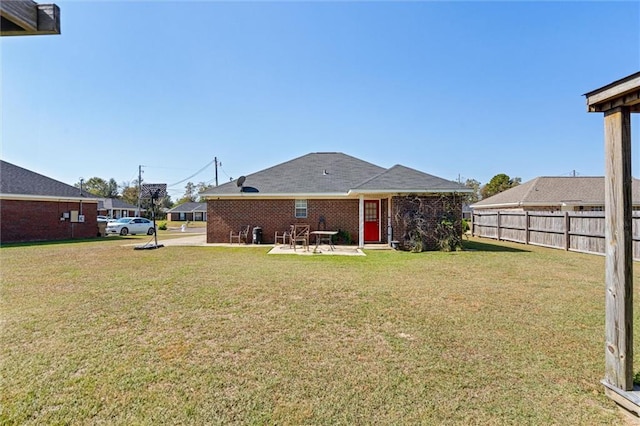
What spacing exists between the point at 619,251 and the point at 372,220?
1391cm

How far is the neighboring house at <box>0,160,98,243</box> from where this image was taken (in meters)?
17.7

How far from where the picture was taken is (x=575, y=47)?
1179 centimetres

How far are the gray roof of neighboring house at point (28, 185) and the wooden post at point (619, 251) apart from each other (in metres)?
24.6

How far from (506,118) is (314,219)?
14.4m

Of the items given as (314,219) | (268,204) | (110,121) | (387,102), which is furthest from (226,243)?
(387,102)

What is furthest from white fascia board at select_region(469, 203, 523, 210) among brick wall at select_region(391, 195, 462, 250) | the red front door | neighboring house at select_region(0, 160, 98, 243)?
neighboring house at select_region(0, 160, 98, 243)

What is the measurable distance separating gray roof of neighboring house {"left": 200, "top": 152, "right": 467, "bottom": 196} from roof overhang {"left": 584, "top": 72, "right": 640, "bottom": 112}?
10.2 m

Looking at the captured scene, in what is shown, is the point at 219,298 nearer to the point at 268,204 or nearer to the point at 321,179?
the point at 268,204

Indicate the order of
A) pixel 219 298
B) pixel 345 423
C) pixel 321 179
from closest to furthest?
Result: pixel 345 423
pixel 219 298
pixel 321 179

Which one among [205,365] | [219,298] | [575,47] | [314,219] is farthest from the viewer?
[314,219]

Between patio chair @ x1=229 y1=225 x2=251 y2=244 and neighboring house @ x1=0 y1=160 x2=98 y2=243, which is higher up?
neighboring house @ x1=0 y1=160 x2=98 y2=243

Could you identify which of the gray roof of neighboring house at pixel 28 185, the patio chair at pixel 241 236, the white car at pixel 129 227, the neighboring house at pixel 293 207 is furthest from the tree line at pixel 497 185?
the gray roof of neighboring house at pixel 28 185

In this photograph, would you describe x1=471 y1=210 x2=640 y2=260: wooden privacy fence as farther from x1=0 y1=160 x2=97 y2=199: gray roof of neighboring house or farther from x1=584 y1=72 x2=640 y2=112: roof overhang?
x1=0 y1=160 x2=97 y2=199: gray roof of neighboring house

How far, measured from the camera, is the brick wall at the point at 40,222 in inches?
693
